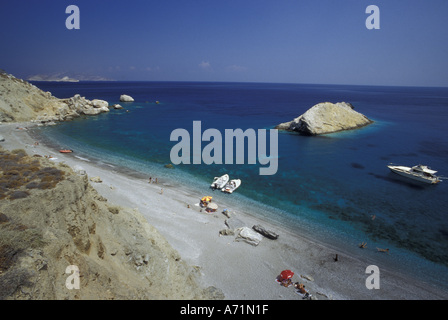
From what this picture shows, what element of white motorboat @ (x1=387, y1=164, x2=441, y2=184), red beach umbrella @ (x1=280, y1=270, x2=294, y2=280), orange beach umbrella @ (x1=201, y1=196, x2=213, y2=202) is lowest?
red beach umbrella @ (x1=280, y1=270, x2=294, y2=280)

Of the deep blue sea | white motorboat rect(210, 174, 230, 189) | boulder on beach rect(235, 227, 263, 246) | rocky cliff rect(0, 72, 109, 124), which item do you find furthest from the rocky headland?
rocky cliff rect(0, 72, 109, 124)

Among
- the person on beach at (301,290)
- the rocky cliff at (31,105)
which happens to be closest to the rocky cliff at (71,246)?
the person on beach at (301,290)

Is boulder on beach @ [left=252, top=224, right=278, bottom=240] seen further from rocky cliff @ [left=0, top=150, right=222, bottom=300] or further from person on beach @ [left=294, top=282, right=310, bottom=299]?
rocky cliff @ [left=0, top=150, right=222, bottom=300]

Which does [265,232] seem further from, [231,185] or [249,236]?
[231,185]

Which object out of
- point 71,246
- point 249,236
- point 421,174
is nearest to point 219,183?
point 249,236

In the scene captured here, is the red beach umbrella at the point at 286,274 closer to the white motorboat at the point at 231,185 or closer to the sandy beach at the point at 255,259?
the sandy beach at the point at 255,259

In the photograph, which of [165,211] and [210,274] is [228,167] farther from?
[210,274]
